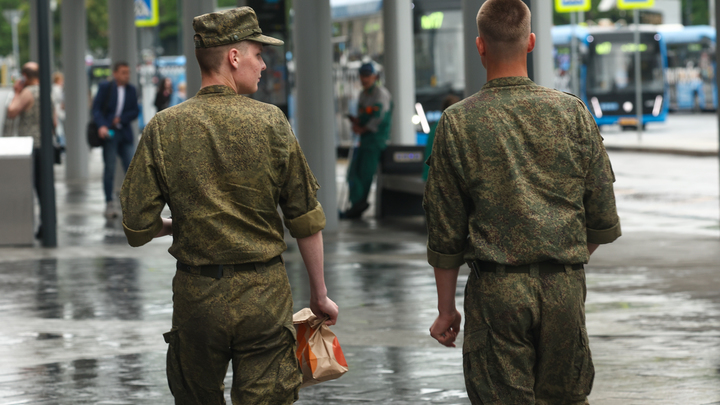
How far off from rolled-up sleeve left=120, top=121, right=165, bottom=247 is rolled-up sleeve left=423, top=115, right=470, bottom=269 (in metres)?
0.89

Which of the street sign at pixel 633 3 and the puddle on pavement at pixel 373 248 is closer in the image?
the puddle on pavement at pixel 373 248

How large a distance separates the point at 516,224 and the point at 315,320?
31.5 inches

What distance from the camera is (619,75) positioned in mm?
39938

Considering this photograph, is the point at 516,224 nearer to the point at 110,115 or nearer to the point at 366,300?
the point at 366,300

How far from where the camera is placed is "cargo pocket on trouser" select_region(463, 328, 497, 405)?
11.4 ft

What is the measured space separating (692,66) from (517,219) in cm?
4648

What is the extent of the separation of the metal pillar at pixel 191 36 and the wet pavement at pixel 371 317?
2369 millimetres

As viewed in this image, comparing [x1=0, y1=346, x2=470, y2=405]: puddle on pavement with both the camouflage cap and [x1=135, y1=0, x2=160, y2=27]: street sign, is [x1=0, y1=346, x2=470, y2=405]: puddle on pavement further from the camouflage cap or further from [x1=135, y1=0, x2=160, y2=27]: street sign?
[x1=135, y1=0, x2=160, y2=27]: street sign

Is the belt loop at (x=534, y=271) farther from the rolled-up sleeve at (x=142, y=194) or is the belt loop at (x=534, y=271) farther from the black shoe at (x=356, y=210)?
the black shoe at (x=356, y=210)

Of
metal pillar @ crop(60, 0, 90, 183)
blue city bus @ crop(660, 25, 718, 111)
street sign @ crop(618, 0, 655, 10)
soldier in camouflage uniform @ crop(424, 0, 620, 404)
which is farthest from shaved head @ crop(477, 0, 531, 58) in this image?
blue city bus @ crop(660, 25, 718, 111)

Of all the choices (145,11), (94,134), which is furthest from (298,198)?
(145,11)

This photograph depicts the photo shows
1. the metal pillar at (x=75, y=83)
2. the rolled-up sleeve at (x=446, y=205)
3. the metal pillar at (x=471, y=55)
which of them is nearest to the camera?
the rolled-up sleeve at (x=446, y=205)

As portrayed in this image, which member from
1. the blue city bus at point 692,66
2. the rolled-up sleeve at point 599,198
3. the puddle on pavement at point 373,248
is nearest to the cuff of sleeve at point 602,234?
the rolled-up sleeve at point 599,198

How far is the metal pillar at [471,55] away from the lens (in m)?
10.8
